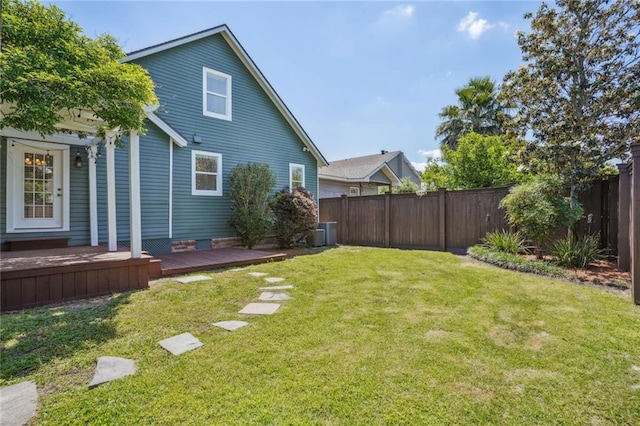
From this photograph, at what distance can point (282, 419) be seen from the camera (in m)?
1.85

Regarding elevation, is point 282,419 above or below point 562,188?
below

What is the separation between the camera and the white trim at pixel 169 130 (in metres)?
7.68

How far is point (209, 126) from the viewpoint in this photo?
9.11 metres

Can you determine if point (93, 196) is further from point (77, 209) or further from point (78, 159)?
point (78, 159)

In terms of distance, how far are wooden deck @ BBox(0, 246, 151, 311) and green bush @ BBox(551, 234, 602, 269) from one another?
766 centimetres

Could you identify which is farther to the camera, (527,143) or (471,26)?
(471,26)

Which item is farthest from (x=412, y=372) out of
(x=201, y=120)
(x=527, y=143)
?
(x=201, y=120)

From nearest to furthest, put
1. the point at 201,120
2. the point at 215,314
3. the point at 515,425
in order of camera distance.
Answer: the point at 515,425
the point at 215,314
the point at 201,120

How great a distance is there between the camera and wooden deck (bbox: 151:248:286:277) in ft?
19.6

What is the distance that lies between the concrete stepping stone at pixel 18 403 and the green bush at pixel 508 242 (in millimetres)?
8152

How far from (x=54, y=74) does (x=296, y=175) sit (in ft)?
27.2

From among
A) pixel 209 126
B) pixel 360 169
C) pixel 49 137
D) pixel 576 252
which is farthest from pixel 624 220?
pixel 360 169

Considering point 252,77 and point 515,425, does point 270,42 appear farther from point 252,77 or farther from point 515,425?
point 515,425

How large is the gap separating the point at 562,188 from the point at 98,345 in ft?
27.5
